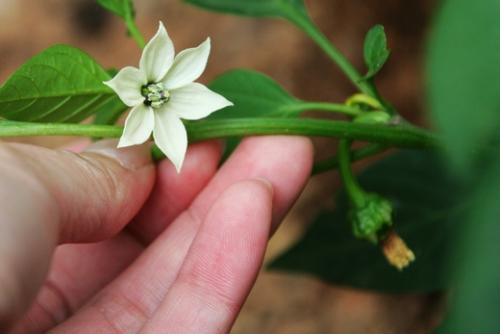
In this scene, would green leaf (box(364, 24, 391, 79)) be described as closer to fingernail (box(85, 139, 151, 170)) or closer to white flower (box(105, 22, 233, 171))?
white flower (box(105, 22, 233, 171))

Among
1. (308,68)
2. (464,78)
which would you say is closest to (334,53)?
(464,78)

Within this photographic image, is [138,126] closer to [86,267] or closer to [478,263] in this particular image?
[86,267]

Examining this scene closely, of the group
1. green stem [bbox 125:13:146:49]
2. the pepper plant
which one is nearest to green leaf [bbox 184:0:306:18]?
the pepper plant

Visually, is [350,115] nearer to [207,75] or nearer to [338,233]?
[338,233]

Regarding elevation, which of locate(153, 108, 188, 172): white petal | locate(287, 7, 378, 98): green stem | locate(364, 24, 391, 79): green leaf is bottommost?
locate(153, 108, 188, 172): white petal

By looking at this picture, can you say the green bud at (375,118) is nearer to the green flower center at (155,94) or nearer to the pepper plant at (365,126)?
the pepper plant at (365,126)

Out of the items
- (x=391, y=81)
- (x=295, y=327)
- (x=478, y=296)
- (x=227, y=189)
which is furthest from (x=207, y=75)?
(x=478, y=296)

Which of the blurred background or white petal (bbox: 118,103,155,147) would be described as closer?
white petal (bbox: 118,103,155,147)
